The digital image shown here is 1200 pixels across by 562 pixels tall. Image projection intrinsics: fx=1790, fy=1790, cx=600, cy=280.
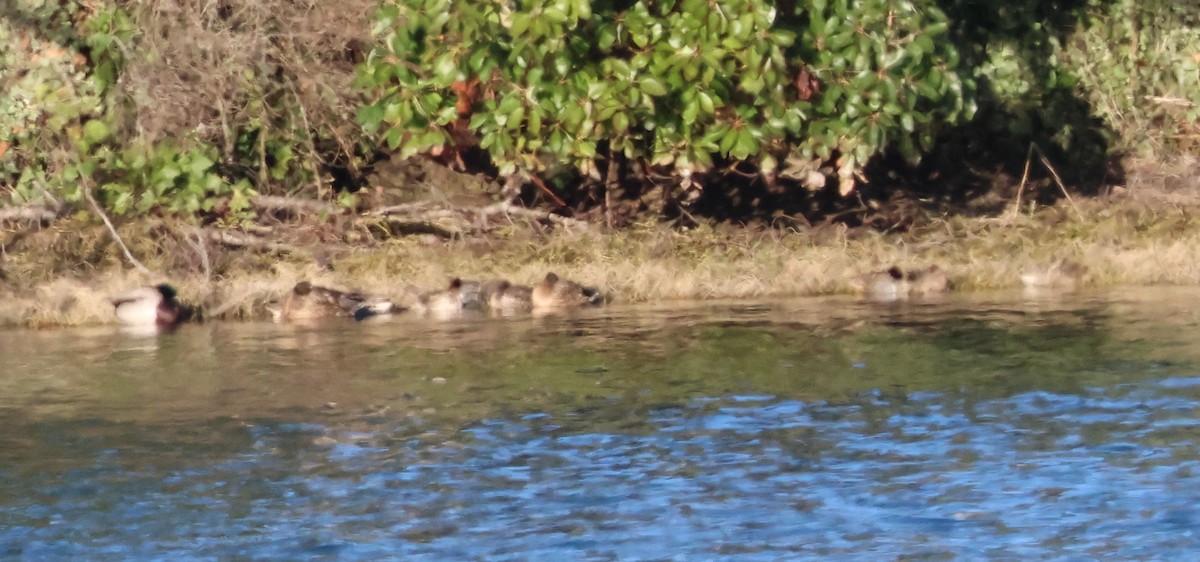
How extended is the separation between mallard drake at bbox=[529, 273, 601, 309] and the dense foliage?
3.49 ft

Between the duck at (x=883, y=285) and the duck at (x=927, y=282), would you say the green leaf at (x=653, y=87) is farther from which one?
the duck at (x=927, y=282)

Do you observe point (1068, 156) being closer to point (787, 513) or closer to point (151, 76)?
point (151, 76)

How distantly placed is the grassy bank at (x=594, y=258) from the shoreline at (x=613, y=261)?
0.02 meters

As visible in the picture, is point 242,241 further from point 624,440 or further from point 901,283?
point 624,440

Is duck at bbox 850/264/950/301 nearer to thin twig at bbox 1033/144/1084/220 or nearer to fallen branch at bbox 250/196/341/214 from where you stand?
thin twig at bbox 1033/144/1084/220

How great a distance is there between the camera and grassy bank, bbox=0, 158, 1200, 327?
48.0ft

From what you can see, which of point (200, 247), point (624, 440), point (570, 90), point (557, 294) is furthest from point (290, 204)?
point (624, 440)

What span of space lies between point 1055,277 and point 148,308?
729 cm

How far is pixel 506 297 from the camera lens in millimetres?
14164


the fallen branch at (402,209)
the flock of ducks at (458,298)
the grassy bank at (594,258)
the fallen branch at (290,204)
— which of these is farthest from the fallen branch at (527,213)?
the flock of ducks at (458,298)

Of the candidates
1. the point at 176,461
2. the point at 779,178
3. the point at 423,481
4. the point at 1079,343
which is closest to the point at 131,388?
the point at 176,461

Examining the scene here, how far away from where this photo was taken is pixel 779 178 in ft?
56.0

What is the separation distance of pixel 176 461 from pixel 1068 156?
1183 cm

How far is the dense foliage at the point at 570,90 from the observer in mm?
13711
